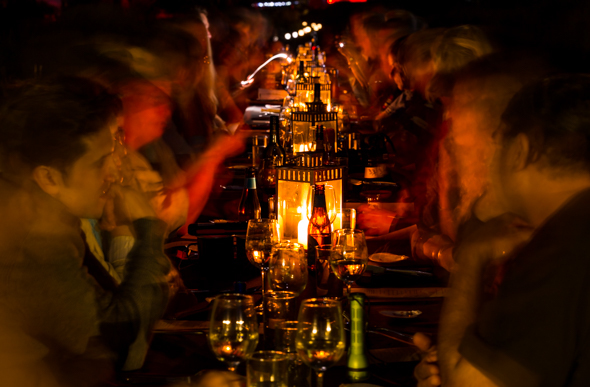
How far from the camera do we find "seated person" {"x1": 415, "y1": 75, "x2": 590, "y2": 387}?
0.97 metres

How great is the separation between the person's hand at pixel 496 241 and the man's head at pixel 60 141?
2.49 ft

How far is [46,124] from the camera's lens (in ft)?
4.44

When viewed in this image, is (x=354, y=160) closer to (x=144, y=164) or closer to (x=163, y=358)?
(x=144, y=164)

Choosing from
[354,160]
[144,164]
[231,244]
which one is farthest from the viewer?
[354,160]

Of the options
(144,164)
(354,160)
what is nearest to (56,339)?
(144,164)

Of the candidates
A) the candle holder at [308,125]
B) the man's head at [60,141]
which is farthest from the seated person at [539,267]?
the candle holder at [308,125]

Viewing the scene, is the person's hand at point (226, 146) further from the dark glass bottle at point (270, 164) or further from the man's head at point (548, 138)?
the man's head at point (548, 138)

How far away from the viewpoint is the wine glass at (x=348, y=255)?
1.69 metres

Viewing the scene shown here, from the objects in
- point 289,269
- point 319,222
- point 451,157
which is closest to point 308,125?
point 451,157

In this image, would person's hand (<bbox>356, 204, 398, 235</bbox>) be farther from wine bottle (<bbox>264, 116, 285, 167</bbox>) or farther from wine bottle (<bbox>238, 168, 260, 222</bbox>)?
wine bottle (<bbox>264, 116, 285, 167</bbox>)

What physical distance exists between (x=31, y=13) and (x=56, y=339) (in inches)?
318

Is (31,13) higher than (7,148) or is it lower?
higher

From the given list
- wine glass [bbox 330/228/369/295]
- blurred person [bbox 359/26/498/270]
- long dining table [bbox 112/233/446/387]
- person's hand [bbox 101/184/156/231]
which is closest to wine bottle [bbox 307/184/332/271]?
long dining table [bbox 112/233/446/387]

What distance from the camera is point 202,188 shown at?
131 inches
